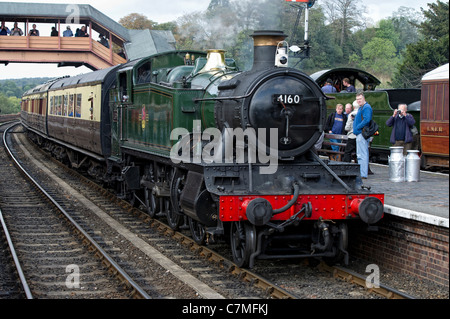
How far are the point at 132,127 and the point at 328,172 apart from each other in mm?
5217

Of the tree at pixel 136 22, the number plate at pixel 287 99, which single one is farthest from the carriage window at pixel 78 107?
the tree at pixel 136 22

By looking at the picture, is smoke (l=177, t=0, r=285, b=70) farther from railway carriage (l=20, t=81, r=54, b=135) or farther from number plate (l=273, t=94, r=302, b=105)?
number plate (l=273, t=94, r=302, b=105)

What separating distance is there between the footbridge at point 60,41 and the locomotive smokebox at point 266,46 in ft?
65.0

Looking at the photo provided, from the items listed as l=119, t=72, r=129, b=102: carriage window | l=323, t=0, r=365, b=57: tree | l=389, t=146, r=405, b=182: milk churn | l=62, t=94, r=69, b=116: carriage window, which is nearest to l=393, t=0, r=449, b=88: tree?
l=389, t=146, r=405, b=182: milk churn

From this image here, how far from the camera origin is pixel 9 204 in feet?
44.7

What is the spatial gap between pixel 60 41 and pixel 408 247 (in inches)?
930

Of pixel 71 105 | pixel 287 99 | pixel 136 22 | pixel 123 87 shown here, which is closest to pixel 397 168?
pixel 287 99

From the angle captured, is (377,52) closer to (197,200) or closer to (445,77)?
(445,77)

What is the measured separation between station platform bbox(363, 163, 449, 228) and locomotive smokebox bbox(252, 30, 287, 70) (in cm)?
220

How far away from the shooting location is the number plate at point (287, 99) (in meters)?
7.64

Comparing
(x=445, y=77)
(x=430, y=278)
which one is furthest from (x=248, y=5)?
(x=430, y=278)

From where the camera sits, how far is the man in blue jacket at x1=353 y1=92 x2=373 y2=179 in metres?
10.3

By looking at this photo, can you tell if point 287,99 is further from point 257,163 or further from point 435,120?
point 435,120

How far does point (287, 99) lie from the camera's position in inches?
303
